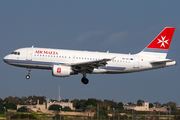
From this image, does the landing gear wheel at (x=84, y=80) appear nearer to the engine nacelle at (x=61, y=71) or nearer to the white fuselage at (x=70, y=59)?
the white fuselage at (x=70, y=59)

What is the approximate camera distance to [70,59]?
4172cm

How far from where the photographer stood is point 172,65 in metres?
44.3

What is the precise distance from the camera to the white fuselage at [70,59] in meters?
41.2

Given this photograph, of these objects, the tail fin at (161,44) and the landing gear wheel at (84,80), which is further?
the tail fin at (161,44)

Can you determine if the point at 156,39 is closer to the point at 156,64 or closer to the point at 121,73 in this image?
the point at 156,64

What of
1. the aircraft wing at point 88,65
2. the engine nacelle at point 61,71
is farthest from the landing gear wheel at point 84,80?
the engine nacelle at point 61,71

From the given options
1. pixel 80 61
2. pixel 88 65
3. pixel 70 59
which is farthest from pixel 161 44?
pixel 70 59

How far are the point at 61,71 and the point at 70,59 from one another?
93.4 inches

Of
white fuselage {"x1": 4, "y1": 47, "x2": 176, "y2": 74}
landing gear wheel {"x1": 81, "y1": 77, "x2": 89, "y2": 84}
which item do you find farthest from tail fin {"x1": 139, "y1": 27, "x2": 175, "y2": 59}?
landing gear wheel {"x1": 81, "y1": 77, "x2": 89, "y2": 84}

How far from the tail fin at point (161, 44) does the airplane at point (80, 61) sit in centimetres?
98

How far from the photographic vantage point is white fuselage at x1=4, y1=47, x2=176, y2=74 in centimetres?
4122

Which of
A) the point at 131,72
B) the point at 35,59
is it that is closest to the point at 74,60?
the point at 35,59

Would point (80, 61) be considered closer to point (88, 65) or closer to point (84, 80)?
point (88, 65)

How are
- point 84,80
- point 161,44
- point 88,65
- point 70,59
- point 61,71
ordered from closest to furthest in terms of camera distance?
point 61,71 < point 88,65 < point 70,59 < point 84,80 < point 161,44
